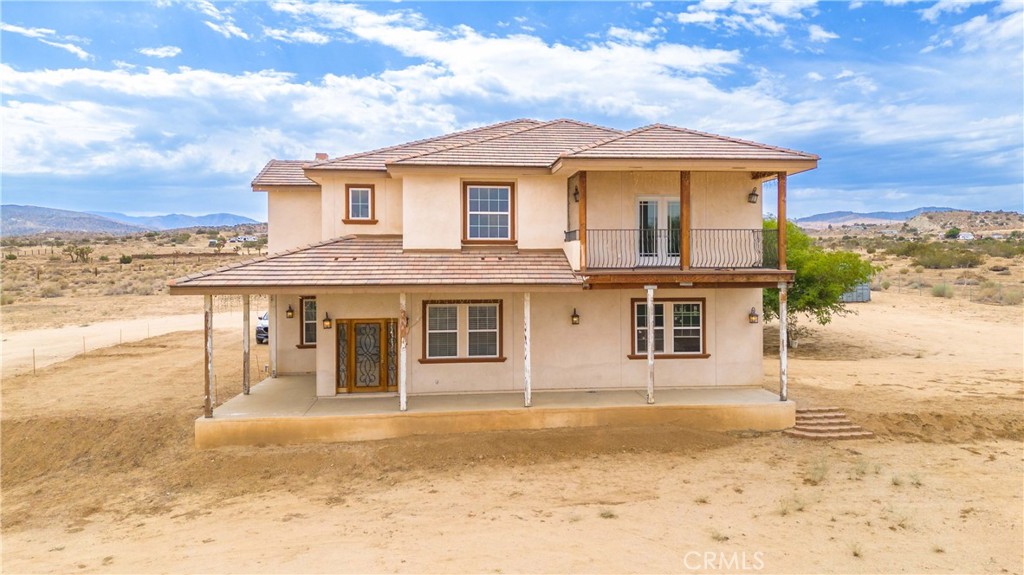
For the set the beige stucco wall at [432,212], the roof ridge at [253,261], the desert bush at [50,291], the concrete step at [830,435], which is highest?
the beige stucco wall at [432,212]

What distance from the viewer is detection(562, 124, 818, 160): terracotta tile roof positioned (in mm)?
12828

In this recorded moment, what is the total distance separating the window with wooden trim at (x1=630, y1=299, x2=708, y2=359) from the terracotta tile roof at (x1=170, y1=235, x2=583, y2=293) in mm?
2998

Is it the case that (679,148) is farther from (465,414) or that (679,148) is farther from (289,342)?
(289,342)

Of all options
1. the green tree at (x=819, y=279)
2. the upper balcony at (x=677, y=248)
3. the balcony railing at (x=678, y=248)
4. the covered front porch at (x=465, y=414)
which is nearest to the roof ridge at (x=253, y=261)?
the covered front porch at (x=465, y=414)

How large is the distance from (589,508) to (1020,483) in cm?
780

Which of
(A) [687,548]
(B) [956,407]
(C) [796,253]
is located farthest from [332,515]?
(C) [796,253]

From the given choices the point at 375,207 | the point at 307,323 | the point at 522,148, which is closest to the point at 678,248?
the point at 522,148

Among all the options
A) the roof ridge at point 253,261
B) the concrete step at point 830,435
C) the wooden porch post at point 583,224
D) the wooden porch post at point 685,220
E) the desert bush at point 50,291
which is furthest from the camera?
the desert bush at point 50,291

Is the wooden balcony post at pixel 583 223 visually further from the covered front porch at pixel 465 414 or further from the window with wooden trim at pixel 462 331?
the covered front porch at pixel 465 414

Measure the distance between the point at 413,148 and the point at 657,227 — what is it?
22.9 ft

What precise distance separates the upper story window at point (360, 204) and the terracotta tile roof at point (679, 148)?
5.33 metres

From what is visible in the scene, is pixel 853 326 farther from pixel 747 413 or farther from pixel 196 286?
pixel 196 286

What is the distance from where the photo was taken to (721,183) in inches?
575

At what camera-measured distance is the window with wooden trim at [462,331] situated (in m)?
14.1
